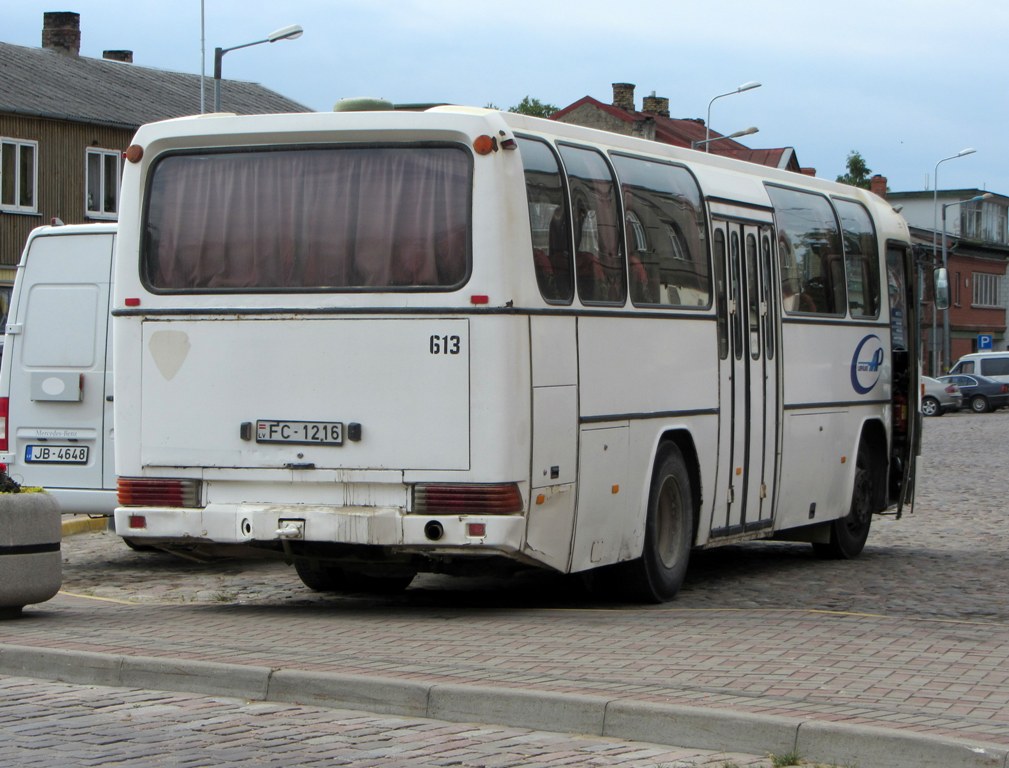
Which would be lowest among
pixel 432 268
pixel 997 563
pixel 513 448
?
pixel 997 563

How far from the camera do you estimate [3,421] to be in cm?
1457

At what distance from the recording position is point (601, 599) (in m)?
12.5

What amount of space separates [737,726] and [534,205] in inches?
170

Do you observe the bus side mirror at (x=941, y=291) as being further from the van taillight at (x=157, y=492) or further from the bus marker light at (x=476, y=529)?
the van taillight at (x=157, y=492)

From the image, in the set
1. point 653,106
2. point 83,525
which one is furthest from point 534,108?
point 83,525

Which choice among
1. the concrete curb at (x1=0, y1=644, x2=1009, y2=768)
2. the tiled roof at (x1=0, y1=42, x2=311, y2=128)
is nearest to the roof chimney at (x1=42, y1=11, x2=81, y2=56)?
the tiled roof at (x1=0, y1=42, x2=311, y2=128)

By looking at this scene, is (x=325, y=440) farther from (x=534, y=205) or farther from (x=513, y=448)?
(x=534, y=205)

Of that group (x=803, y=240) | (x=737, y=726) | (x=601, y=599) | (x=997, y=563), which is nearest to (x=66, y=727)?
(x=737, y=726)

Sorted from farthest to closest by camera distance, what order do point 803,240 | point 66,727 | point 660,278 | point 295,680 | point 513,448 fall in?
point 803,240 < point 660,278 < point 513,448 < point 295,680 < point 66,727

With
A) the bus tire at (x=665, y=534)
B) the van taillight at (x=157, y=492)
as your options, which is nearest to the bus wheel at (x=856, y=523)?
the bus tire at (x=665, y=534)

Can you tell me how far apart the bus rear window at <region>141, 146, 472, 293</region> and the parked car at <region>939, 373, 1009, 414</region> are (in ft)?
179

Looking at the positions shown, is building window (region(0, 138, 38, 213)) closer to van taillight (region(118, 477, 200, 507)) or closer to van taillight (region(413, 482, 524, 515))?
van taillight (region(118, 477, 200, 507))

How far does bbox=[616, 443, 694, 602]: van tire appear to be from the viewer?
39.4 feet

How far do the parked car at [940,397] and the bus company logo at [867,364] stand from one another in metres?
45.4
